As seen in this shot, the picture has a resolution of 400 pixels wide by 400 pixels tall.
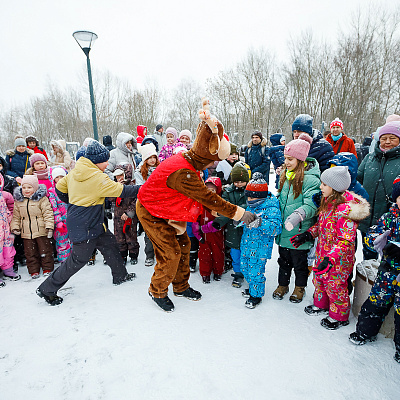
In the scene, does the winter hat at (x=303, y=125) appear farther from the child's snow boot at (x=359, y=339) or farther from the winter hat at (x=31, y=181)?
the winter hat at (x=31, y=181)

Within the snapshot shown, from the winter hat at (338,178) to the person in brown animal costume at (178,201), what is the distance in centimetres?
85

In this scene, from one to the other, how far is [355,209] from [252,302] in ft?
4.84

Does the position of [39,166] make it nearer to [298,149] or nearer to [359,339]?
[298,149]

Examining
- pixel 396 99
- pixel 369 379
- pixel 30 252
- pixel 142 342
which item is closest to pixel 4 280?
pixel 30 252

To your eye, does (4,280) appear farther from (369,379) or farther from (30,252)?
(369,379)

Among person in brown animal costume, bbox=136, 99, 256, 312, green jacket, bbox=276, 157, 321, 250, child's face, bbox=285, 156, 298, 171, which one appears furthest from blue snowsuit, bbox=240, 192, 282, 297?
child's face, bbox=285, 156, 298, 171

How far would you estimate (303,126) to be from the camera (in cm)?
355

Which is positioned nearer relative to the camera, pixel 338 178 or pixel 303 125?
pixel 338 178

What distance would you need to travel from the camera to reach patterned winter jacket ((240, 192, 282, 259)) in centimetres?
287

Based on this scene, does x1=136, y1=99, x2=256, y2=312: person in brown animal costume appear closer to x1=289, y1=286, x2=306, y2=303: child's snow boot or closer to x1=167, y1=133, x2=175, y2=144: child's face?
x1=289, y1=286, x2=306, y2=303: child's snow boot

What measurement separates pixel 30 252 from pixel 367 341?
14.3ft

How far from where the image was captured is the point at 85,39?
6.37 metres

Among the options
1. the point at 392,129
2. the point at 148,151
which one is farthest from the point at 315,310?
the point at 148,151

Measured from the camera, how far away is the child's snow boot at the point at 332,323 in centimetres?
255
